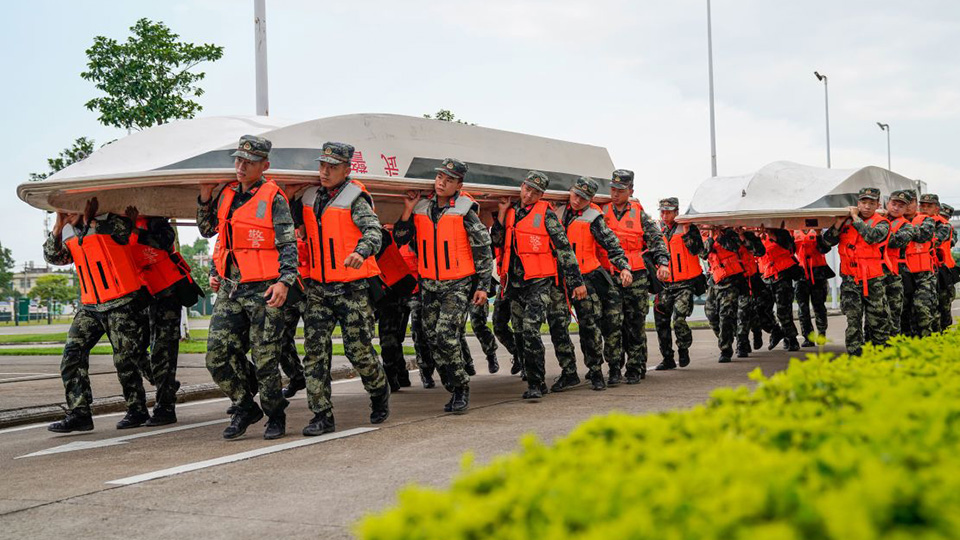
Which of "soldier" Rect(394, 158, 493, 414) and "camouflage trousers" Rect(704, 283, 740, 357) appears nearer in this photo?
"soldier" Rect(394, 158, 493, 414)

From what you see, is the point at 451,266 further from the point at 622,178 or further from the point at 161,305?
the point at 622,178

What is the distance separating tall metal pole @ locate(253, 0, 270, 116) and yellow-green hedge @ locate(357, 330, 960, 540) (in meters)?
12.7

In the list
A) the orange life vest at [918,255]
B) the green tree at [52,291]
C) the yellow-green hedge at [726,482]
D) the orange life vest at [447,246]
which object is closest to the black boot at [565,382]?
the orange life vest at [447,246]

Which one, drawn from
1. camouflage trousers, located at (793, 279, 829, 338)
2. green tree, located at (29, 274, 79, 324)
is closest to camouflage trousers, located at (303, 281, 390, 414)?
camouflage trousers, located at (793, 279, 829, 338)

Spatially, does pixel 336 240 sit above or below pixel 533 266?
above

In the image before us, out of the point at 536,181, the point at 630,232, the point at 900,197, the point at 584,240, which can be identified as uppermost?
the point at 536,181

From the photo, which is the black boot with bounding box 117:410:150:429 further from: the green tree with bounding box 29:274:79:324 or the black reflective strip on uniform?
the green tree with bounding box 29:274:79:324

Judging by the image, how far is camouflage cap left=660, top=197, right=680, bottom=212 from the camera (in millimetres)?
12891

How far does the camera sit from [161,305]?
9047mm

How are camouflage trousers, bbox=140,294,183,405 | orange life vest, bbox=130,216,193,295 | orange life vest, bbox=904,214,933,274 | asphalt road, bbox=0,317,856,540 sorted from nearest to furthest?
asphalt road, bbox=0,317,856,540, orange life vest, bbox=130,216,193,295, camouflage trousers, bbox=140,294,183,405, orange life vest, bbox=904,214,933,274

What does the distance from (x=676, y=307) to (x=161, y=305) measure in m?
6.55

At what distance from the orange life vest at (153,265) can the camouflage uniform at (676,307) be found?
620cm

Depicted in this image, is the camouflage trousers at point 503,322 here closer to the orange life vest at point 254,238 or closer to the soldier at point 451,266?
the soldier at point 451,266

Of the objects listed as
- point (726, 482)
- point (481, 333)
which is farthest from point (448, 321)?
point (726, 482)
